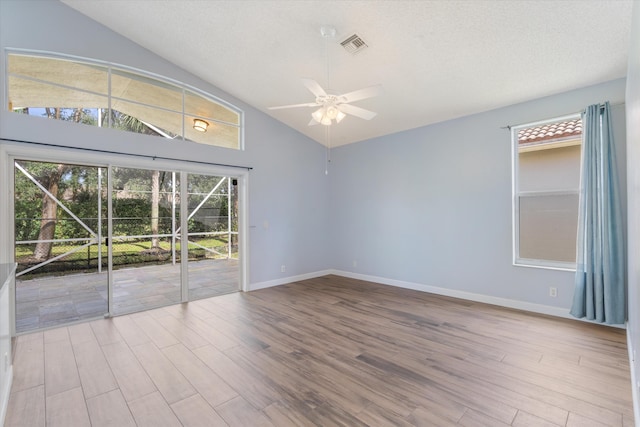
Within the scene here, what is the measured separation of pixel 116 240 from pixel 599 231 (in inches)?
→ 241

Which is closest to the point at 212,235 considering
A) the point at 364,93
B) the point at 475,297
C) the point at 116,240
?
the point at 116,240

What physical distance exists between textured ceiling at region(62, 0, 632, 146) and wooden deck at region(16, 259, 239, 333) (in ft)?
10.6

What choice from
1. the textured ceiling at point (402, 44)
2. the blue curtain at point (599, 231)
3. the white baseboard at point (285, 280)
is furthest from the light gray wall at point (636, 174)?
the white baseboard at point (285, 280)

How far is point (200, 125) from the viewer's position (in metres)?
4.87

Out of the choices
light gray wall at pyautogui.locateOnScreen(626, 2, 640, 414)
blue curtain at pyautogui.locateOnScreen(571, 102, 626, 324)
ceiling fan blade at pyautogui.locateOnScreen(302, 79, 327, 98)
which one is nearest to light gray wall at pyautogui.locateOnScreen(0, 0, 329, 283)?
ceiling fan blade at pyautogui.locateOnScreen(302, 79, 327, 98)

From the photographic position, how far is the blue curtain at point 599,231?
329 centimetres

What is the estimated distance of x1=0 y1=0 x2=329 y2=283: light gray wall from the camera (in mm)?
3387

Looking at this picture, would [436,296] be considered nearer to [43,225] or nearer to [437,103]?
[437,103]

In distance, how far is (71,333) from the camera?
3.37 metres

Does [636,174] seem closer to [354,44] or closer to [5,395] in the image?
[354,44]

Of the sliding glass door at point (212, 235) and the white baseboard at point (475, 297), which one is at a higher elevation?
the sliding glass door at point (212, 235)

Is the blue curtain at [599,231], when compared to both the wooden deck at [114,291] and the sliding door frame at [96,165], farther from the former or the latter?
the wooden deck at [114,291]

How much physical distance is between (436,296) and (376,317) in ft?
4.92

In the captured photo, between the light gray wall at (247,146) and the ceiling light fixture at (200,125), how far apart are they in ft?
1.06
